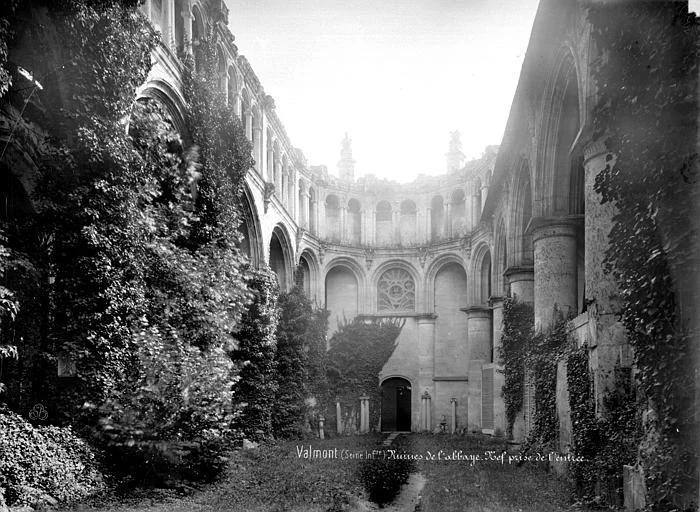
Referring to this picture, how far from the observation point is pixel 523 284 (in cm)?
1666

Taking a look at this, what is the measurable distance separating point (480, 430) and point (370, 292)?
320 inches

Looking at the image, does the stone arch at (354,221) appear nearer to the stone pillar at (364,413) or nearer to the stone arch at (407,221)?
the stone arch at (407,221)

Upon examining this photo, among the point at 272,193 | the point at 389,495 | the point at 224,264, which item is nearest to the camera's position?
the point at 389,495

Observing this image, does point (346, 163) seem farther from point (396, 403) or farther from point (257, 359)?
point (257, 359)

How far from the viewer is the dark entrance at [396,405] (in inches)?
1148


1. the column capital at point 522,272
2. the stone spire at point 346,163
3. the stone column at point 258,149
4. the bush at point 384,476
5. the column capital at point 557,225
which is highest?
the stone spire at point 346,163

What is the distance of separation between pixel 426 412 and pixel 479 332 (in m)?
4.79

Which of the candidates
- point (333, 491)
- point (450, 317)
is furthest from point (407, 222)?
point (333, 491)

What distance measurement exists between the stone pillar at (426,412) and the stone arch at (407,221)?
24.2 feet

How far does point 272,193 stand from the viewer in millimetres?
21641

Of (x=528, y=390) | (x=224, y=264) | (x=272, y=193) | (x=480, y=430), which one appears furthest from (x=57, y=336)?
(x=480, y=430)

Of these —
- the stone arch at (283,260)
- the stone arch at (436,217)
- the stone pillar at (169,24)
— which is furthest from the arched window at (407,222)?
the stone pillar at (169,24)

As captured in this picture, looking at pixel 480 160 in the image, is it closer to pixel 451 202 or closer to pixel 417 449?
pixel 451 202

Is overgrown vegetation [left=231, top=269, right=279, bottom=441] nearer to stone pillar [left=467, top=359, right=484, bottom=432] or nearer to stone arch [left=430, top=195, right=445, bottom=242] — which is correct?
stone pillar [left=467, top=359, right=484, bottom=432]
